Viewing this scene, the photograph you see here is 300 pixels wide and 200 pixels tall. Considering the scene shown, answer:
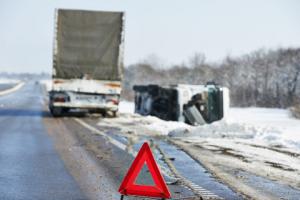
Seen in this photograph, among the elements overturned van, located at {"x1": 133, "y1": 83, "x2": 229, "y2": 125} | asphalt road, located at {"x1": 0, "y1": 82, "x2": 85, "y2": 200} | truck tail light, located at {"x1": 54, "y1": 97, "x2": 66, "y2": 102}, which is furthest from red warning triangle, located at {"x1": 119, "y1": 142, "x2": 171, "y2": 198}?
truck tail light, located at {"x1": 54, "y1": 97, "x2": 66, "y2": 102}

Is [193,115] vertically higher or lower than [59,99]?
lower

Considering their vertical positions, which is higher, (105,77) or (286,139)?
(105,77)

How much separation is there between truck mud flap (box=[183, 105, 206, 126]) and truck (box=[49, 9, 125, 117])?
2800 mm

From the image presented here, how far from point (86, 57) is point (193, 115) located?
14.5 ft

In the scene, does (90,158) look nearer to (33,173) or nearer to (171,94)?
(33,173)

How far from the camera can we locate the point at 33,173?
25.5 feet

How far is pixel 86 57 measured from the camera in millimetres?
20125

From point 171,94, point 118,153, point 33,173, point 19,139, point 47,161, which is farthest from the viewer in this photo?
point 171,94

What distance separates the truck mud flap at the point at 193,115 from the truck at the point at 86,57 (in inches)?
110

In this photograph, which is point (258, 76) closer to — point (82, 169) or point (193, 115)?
point (193, 115)

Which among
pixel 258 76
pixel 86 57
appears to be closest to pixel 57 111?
pixel 86 57

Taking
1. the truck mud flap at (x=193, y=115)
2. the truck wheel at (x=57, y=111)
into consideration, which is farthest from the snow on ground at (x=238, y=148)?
the truck wheel at (x=57, y=111)

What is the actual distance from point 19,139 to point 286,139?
20.7 ft

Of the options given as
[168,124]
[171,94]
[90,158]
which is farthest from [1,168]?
[171,94]
